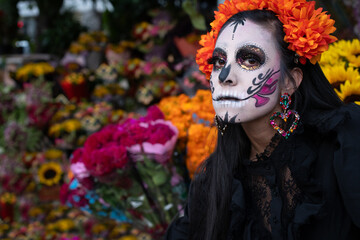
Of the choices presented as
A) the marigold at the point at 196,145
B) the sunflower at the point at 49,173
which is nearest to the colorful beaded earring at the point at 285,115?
the marigold at the point at 196,145

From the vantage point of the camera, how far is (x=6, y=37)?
17.4ft

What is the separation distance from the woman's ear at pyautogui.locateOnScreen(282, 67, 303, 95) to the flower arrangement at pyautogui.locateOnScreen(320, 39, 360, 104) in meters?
0.35

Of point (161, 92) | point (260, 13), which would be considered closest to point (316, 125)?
point (260, 13)

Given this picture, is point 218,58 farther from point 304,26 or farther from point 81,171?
point 81,171

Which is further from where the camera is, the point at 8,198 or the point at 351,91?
the point at 8,198

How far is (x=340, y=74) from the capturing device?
1584 millimetres

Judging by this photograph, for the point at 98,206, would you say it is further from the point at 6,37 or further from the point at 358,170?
the point at 6,37

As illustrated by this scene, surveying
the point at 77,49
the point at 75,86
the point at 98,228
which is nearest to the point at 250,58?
the point at 98,228

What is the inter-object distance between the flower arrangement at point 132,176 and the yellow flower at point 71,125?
5.08 feet

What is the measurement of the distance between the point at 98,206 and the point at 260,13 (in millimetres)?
1318

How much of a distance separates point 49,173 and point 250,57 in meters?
2.87

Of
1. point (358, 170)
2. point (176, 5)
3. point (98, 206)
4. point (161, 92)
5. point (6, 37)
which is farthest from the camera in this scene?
point (6, 37)

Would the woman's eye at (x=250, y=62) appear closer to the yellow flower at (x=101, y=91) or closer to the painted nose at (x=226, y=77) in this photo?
the painted nose at (x=226, y=77)

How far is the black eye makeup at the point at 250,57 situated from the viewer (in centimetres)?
122
